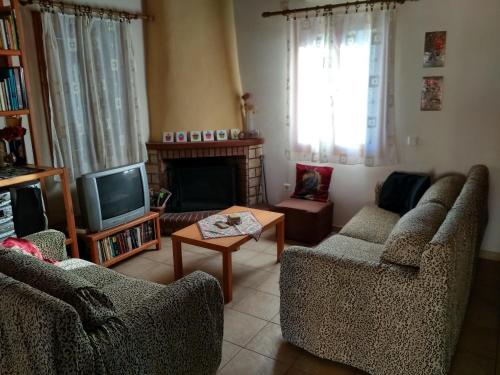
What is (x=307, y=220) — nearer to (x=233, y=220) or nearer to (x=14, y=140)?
(x=233, y=220)

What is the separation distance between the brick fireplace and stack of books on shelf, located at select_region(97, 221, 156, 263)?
0.68 meters

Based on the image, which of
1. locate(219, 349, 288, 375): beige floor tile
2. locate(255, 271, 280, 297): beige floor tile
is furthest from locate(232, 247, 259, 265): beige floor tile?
locate(219, 349, 288, 375): beige floor tile

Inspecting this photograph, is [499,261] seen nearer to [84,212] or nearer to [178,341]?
[178,341]

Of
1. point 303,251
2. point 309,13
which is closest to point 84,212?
point 303,251

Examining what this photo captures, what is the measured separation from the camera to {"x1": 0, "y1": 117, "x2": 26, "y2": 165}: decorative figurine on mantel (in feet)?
9.83

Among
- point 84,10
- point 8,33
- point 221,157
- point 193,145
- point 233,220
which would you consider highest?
point 84,10

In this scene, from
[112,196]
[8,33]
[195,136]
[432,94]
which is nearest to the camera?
[8,33]

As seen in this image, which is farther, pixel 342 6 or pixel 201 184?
pixel 201 184

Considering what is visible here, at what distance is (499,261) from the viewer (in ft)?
11.8

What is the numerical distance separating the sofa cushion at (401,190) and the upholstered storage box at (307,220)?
58 centimetres

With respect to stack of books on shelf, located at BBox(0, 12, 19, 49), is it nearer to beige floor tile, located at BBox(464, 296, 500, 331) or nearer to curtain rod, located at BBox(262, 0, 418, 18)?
curtain rod, located at BBox(262, 0, 418, 18)

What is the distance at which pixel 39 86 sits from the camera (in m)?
3.42

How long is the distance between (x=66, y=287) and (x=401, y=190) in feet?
9.89

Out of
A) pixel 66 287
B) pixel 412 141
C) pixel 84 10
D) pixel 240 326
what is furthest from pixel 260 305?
pixel 84 10
